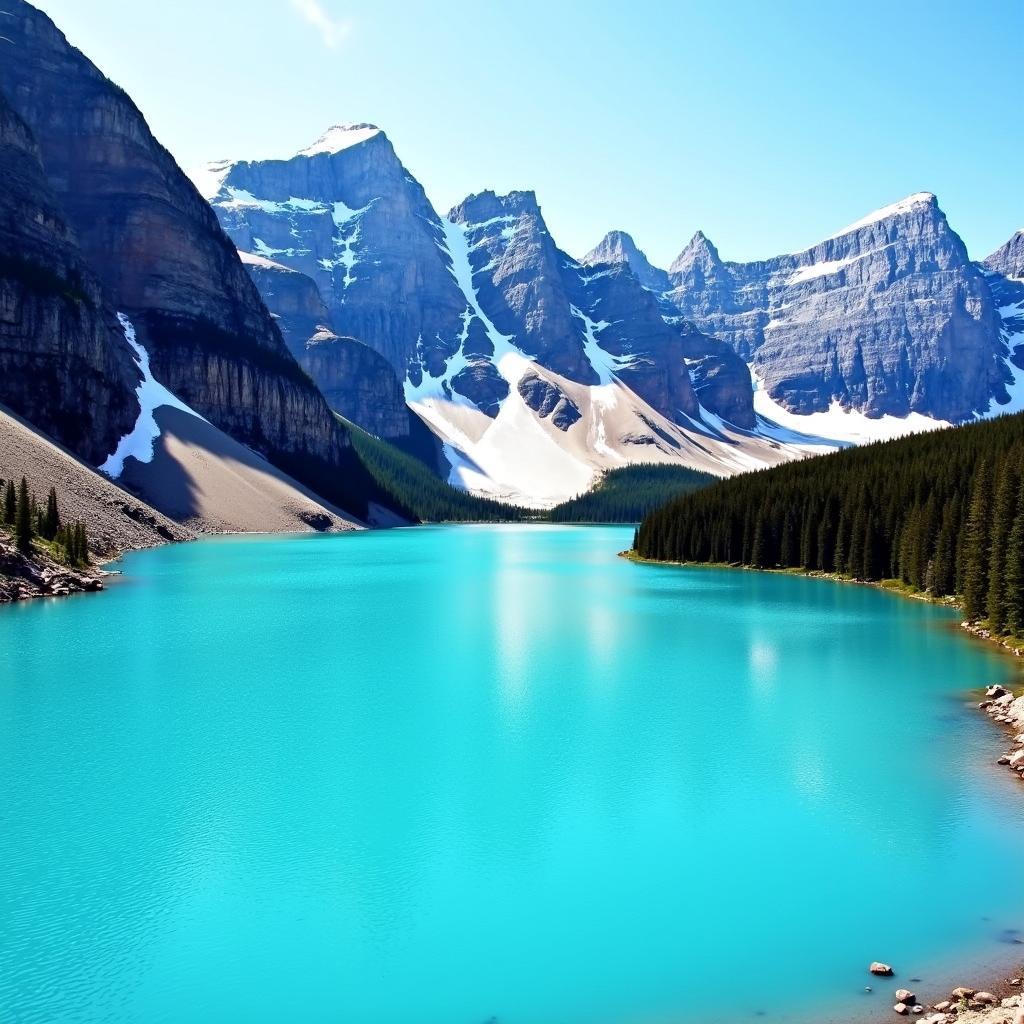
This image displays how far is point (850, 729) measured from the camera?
3127cm

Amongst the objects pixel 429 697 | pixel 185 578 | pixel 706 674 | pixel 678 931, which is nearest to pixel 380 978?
pixel 678 931

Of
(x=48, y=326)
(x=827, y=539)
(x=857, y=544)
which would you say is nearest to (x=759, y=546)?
(x=827, y=539)

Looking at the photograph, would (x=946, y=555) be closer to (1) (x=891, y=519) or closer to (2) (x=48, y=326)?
(1) (x=891, y=519)

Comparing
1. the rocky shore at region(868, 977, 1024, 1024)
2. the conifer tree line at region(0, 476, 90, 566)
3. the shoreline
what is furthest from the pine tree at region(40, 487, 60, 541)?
the rocky shore at region(868, 977, 1024, 1024)

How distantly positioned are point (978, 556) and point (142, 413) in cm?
13468

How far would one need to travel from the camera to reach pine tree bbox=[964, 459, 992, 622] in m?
55.1

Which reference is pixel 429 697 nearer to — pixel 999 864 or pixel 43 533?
pixel 999 864

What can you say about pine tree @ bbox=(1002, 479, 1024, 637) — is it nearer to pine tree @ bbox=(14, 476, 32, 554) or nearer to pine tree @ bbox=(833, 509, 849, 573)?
pine tree @ bbox=(833, 509, 849, 573)

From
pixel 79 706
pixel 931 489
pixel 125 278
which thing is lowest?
pixel 79 706

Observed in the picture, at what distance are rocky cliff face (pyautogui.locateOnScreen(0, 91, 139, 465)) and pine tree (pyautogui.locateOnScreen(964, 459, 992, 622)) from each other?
118m

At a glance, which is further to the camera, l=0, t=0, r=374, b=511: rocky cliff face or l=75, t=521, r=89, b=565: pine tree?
l=0, t=0, r=374, b=511: rocky cliff face

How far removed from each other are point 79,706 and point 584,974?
2426 cm

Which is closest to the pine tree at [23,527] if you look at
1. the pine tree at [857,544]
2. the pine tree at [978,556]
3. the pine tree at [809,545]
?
the pine tree at [978,556]

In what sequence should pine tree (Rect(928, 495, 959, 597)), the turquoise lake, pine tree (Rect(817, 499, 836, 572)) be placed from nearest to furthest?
1. the turquoise lake
2. pine tree (Rect(928, 495, 959, 597))
3. pine tree (Rect(817, 499, 836, 572))
